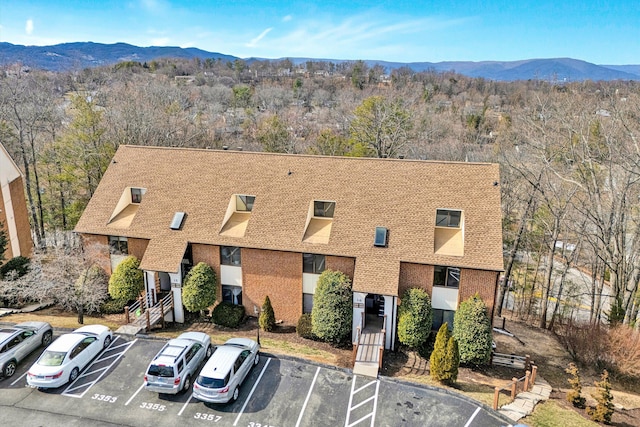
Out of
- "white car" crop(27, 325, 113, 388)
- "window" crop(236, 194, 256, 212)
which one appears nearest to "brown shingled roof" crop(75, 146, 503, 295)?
"window" crop(236, 194, 256, 212)

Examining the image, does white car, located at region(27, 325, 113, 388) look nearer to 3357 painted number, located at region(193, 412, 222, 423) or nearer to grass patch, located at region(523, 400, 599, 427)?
3357 painted number, located at region(193, 412, 222, 423)

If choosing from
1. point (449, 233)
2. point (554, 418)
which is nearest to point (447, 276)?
point (449, 233)

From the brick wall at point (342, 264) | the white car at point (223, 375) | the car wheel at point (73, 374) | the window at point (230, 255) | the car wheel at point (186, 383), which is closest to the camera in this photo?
the white car at point (223, 375)

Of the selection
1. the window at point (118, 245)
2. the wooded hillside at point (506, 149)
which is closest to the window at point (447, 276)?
the wooded hillside at point (506, 149)

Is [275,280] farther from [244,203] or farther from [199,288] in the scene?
[244,203]

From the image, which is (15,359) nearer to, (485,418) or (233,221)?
(233,221)

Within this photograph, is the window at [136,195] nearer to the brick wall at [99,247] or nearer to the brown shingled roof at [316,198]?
the brown shingled roof at [316,198]

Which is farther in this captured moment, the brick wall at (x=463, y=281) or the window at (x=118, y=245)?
the window at (x=118, y=245)
